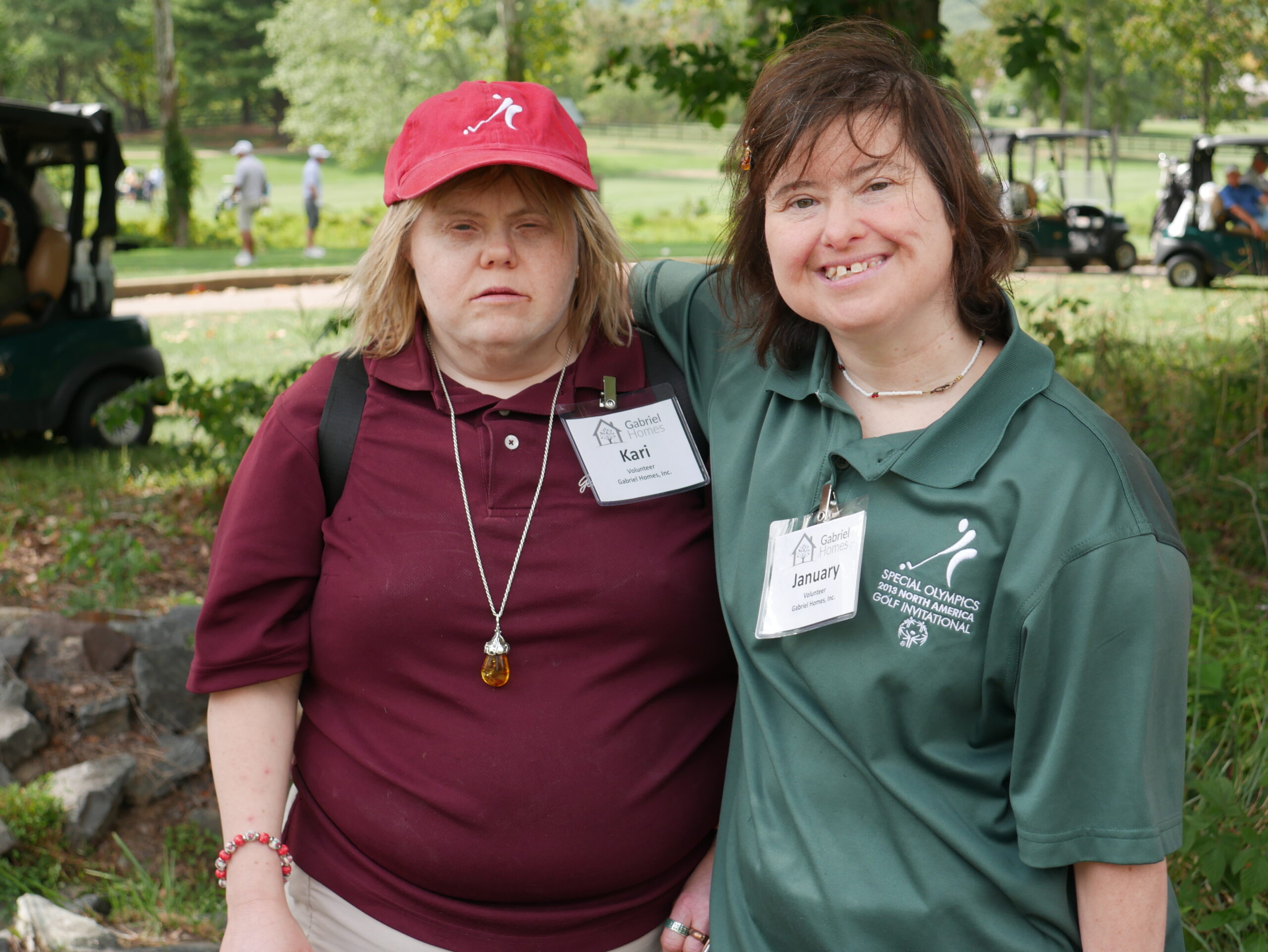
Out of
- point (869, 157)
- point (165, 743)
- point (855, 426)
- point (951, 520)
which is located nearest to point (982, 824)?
point (951, 520)

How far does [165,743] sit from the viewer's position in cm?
377

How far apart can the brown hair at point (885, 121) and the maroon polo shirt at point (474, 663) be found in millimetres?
460

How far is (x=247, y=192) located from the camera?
739 inches

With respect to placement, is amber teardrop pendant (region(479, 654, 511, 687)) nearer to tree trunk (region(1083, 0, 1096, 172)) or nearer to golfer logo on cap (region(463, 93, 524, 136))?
golfer logo on cap (region(463, 93, 524, 136))

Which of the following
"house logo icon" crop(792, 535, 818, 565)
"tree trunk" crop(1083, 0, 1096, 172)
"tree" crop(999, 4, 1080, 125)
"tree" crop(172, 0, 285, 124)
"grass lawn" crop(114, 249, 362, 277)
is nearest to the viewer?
"house logo icon" crop(792, 535, 818, 565)

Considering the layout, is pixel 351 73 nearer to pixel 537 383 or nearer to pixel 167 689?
pixel 167 689

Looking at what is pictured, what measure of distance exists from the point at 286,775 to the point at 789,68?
1380 millimetres

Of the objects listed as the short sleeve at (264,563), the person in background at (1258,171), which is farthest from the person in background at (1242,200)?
the short sleeve at (264,563)

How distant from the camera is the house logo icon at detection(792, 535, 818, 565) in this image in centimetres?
156

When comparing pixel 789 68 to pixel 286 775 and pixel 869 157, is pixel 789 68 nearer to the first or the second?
pixel 869 157

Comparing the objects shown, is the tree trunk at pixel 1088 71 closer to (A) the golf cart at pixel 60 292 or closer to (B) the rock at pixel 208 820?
(A) the golf cart at pixel 60 292

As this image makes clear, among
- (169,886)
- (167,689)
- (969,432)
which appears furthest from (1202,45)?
(969,432)

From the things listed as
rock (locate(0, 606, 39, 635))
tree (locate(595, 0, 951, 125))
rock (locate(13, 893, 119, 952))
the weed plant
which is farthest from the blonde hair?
rock (locate(0, 606, 39, 635))

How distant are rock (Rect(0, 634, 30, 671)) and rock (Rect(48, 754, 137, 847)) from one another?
0.52 m
